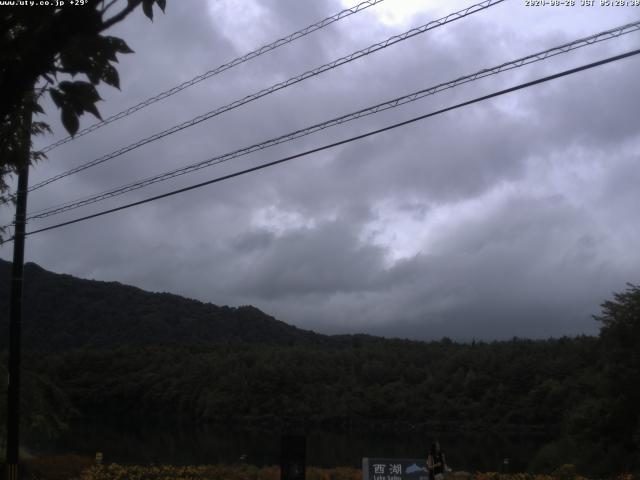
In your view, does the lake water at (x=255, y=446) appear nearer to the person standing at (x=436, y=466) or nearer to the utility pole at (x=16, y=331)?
the utility pole at (x=16, y=331)

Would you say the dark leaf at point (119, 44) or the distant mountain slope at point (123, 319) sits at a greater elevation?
the distant mountain slope at point (123, 319)

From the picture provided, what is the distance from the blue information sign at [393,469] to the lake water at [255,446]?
15.7 m

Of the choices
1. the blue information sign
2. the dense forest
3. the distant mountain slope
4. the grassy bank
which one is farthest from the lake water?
the distant mountain slope

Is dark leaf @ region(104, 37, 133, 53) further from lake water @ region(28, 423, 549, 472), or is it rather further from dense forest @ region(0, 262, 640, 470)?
dense forest @ region(0, 262, 640, 470)

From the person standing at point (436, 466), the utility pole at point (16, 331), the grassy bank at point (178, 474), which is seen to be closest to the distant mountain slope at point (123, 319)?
the grassy bank at point (178, 474)

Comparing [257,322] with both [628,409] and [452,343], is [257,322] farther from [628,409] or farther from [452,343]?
[628,409]

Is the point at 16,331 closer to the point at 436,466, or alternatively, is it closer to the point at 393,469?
the point at 393,469

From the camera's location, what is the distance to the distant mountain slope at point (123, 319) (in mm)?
103062

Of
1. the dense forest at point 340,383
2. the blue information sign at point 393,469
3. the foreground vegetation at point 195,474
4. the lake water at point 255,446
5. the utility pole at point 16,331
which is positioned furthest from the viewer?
the dense forest at point 340,383

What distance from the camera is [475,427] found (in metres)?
64.0

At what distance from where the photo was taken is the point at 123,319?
121 m

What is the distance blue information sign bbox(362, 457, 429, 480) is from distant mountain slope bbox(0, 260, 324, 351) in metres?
79.7

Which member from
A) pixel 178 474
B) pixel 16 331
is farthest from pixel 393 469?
pixel 16 331

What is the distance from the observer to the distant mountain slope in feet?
338
